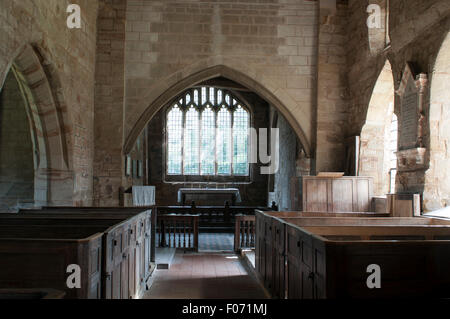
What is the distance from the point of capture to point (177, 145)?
1463cm

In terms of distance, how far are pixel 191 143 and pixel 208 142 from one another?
59 centimetres

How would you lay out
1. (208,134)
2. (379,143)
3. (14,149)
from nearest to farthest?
(379,143) → (14,149) → (208,134)

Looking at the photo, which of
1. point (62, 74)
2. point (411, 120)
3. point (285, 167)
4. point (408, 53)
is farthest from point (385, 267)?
point (285, 167)

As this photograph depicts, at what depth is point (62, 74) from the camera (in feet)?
20.8

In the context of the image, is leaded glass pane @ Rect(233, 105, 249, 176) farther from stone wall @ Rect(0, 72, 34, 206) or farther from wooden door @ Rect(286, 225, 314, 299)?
wooden door @ Rect(286, 225, 314, 299)

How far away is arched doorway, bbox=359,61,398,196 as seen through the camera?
7.49 meters

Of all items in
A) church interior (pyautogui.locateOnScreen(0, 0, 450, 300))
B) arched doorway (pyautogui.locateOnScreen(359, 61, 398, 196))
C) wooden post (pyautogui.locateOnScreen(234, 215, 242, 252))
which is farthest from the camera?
arched doorway (pyautogui.locateOnScreen(359, 61, 398, 196))

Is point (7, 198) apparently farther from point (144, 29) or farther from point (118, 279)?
point (118, 279)

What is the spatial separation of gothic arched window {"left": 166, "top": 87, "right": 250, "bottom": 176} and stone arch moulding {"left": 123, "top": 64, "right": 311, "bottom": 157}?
608cm

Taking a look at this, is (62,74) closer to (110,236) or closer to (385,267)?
(110,236)

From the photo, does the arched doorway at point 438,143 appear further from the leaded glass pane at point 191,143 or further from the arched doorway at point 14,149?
the leaded glass pane at point 191,143

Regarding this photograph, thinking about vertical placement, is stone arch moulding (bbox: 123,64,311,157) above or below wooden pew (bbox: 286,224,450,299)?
above

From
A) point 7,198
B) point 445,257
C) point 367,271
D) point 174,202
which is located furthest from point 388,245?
point 174,202

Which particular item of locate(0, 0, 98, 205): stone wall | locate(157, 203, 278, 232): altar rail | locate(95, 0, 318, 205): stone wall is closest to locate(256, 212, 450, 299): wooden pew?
locate(0, 0, 98, 205): stone wall
